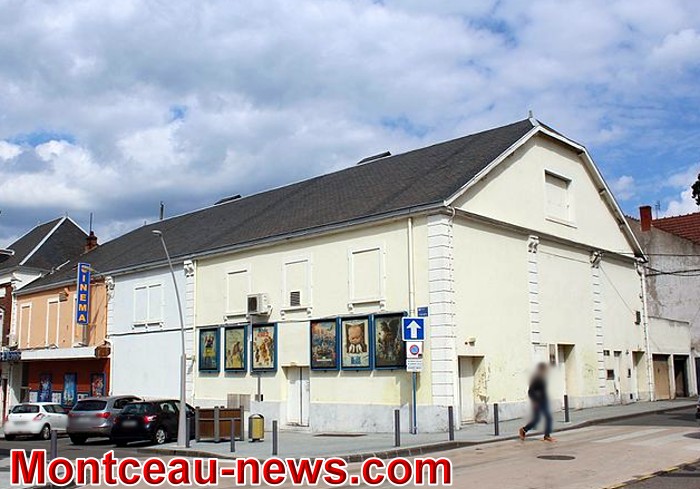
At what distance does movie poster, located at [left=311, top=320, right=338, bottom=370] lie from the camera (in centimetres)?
2600

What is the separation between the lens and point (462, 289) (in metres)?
24.1

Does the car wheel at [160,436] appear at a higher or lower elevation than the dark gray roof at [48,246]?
lower

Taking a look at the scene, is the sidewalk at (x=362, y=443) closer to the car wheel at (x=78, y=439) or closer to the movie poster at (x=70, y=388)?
the car wheel at (x=78, y=439)

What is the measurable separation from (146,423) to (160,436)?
0.73 metres

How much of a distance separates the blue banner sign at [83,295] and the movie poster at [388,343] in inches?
736

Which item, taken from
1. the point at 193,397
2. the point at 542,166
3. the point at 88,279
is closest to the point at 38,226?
the point at 88,279

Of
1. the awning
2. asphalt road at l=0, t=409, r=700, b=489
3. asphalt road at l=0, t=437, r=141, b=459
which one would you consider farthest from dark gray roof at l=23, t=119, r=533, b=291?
asphalt road at l=0, t=437, r=141, b=459

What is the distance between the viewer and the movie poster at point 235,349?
29.4 metres

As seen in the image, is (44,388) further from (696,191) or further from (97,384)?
(696,191)

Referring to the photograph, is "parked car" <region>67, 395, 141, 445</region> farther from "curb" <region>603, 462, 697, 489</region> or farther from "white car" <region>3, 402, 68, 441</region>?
"curb" <region>603, 462, 697, 489</region>

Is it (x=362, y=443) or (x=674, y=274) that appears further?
(x=674, y=274)

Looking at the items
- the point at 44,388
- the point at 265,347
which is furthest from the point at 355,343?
the point at 44,388

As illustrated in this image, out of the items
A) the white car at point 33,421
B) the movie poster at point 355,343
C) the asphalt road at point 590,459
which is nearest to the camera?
the asphalt road at point 590,459

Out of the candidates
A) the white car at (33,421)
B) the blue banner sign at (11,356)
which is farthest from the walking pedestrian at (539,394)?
the blue banner sign at (11,356)
